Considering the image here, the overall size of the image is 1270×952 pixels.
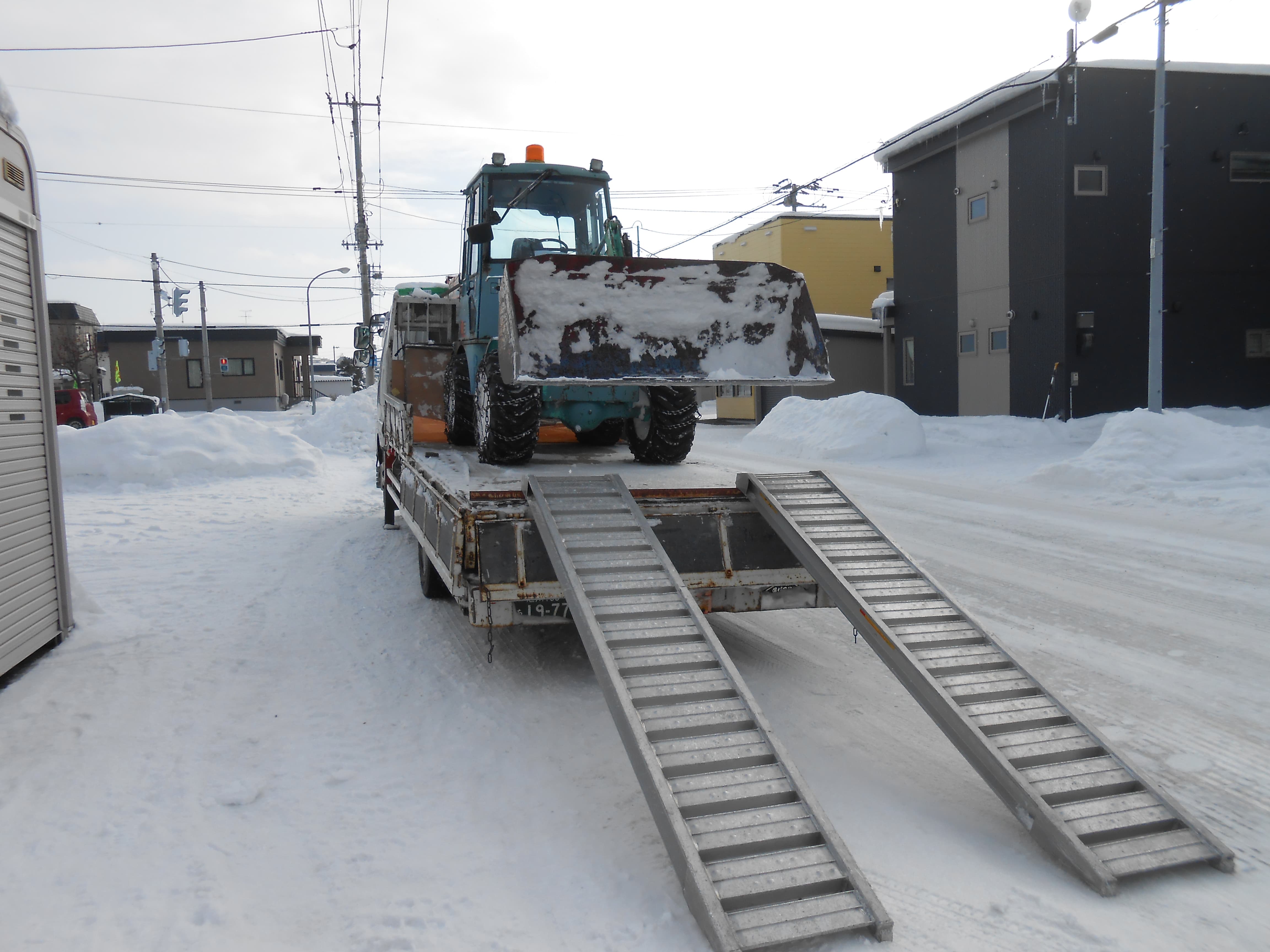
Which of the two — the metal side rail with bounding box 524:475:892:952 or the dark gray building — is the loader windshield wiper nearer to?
the metal side rail with bounding box 524:475:892:952

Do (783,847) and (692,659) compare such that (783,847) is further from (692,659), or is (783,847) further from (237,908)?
(237,908)

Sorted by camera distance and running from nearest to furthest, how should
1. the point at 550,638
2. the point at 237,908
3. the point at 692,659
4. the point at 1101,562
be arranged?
the point at 237,908 → the point at 692,659 → the point at 550,638 → the point at 1101,562

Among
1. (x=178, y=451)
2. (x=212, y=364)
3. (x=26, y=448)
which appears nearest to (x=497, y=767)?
(x=26, y=448)

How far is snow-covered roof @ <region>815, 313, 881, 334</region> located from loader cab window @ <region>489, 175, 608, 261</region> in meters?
17.8

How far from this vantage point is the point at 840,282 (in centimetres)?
3131

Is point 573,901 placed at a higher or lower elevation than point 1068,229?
lower

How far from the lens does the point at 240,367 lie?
50.7 metres

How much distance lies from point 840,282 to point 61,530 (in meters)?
28.5

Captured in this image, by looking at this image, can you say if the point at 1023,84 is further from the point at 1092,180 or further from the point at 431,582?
the point at 431,582

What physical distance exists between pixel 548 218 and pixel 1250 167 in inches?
703

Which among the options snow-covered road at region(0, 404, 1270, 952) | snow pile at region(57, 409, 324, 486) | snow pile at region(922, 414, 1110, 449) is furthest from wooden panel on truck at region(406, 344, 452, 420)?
snow pile at region(922, 414, 1110, 449)

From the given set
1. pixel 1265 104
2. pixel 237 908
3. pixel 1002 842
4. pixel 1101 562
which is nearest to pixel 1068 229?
pixel 1265 104

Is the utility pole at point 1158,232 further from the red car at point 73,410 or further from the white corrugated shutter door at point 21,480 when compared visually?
the red car at point 73,410

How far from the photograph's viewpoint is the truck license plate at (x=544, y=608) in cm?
455
